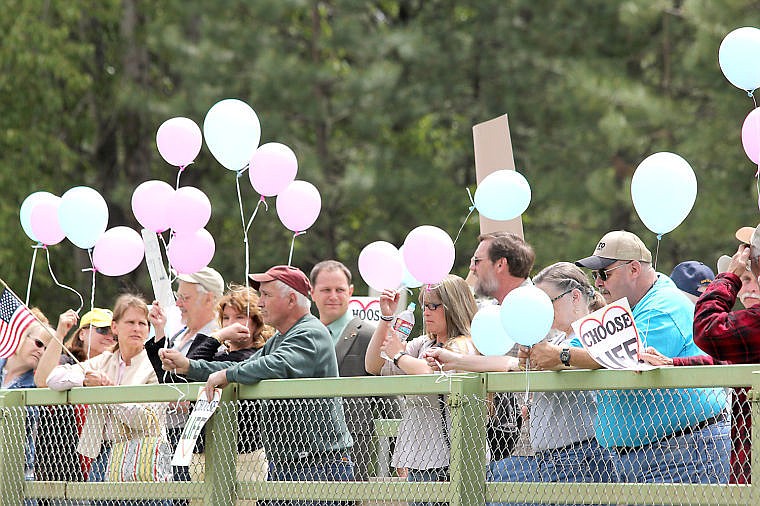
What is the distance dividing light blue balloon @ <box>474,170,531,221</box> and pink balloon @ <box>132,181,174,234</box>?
167 cm

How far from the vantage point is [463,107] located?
21.5 m

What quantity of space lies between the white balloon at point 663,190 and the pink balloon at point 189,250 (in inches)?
100

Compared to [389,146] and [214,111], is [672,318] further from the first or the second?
[389,146]

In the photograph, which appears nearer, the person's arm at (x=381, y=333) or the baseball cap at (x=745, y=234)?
the baseball cap at (x=745, y=234)

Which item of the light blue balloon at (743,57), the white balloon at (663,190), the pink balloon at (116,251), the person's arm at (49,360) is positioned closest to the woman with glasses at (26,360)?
the person's arm at (49,360)

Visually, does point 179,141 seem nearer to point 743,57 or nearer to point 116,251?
point 116,251

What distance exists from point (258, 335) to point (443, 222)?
1343cm

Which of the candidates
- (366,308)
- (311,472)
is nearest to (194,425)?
(311,472)

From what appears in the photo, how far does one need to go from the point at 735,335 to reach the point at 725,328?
0.05m

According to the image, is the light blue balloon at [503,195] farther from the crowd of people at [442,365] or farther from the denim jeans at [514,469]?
the denim jeans at [514,469]

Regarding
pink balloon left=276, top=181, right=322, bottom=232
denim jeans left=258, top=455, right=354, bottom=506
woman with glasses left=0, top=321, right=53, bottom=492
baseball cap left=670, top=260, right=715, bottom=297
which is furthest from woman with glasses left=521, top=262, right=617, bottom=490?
woman with glasses left=0, top=321, right=53, bottom=492

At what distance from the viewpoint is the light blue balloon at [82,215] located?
7418 mm

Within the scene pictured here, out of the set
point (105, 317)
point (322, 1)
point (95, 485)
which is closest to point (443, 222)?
point (322, 1)

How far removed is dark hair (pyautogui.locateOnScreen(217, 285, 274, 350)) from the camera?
717cm
